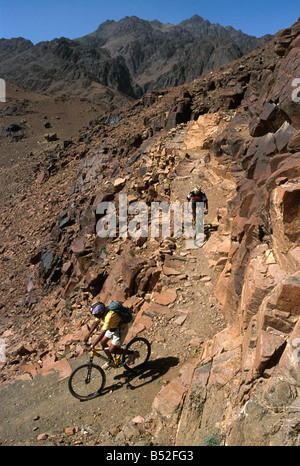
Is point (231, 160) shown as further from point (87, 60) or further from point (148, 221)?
point (87, 60)

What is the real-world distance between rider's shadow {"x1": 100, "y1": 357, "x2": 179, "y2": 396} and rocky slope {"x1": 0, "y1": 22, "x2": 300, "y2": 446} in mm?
40

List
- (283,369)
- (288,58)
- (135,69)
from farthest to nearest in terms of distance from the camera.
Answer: (135,69)
(288,58)
(283,369)

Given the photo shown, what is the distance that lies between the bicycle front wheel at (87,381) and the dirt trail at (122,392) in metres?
0.14

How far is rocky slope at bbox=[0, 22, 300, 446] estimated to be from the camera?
3.57 m

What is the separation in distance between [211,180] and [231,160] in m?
1.14

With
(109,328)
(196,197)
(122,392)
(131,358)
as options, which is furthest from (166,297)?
(196,197)

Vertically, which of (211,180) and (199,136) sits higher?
(199,136)

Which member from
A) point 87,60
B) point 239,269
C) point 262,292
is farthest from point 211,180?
point 87,60

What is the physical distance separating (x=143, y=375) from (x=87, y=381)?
1021 mm

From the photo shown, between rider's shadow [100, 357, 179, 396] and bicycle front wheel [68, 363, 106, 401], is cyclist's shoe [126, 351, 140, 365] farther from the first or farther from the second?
bicycle front wheel [68, 363, 106, 401]

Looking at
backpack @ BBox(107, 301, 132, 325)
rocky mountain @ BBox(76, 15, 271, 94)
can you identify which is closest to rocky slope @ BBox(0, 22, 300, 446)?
backpack @ BBox(107, 301, 132, 325)
